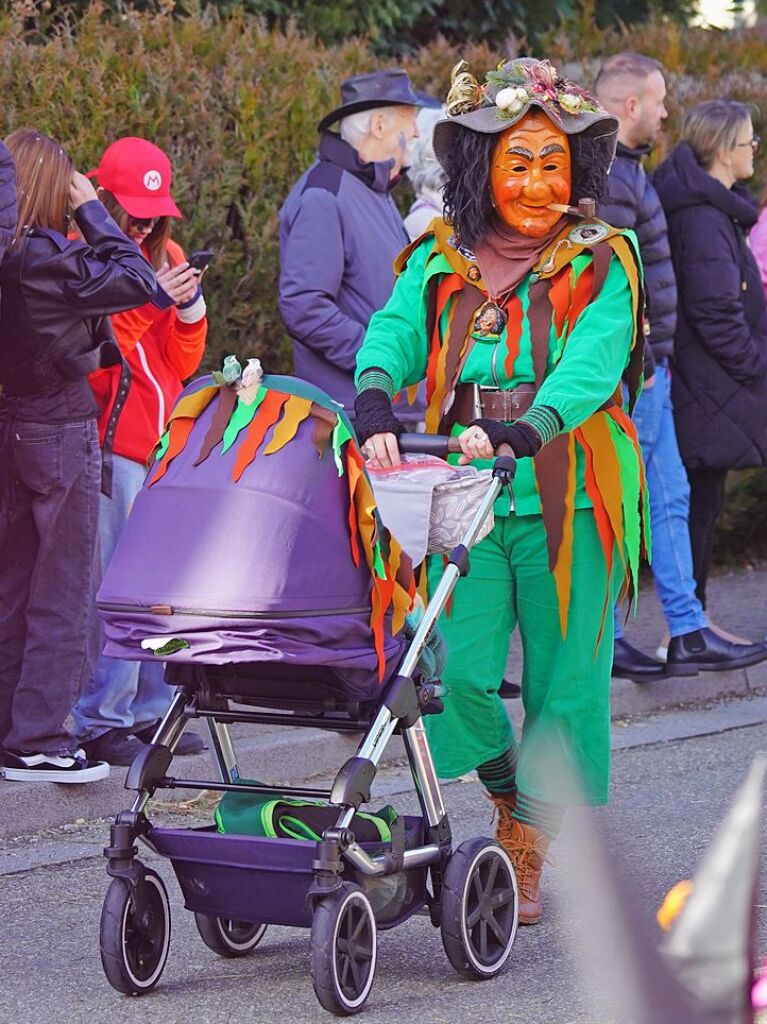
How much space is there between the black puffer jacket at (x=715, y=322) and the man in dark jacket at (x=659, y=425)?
13 cm

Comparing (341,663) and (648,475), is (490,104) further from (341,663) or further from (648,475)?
(648,475)

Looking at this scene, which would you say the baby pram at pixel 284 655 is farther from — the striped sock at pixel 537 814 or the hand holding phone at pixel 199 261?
the hand holding phone at pixel 199 261

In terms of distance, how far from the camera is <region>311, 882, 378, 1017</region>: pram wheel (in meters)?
3.51

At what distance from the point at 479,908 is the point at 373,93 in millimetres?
3584

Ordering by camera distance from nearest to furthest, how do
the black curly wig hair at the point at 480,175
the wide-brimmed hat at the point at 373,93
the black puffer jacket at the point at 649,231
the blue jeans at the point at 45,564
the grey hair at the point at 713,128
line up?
the black curly wig hair at the point at 480,175
the blue jeans at the point at 45,564
the wide-brimmed hat at the point at 373,93
the black puffer jacket at the point at 649,231
the grey hair at the point at 713,128

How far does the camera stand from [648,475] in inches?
285

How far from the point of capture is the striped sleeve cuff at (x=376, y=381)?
4.22 metres

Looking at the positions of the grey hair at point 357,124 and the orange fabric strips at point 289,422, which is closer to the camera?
the orange fabric strips at point 289,422

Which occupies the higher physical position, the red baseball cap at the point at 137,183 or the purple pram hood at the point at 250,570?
the purple pram hood at the point at 250,570

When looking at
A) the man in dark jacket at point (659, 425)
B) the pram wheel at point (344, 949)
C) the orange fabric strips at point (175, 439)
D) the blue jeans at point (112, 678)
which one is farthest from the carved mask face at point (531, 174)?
the man in dark jacket at point (659, 425)

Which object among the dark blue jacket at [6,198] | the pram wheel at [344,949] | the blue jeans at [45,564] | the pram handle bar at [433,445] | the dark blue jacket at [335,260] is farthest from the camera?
the dark blue jacket at [335,260]

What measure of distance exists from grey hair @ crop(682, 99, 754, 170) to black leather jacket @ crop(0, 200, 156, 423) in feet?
9.95

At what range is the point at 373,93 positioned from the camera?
660 centimetres

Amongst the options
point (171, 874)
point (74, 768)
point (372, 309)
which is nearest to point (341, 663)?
point (171, 874)
